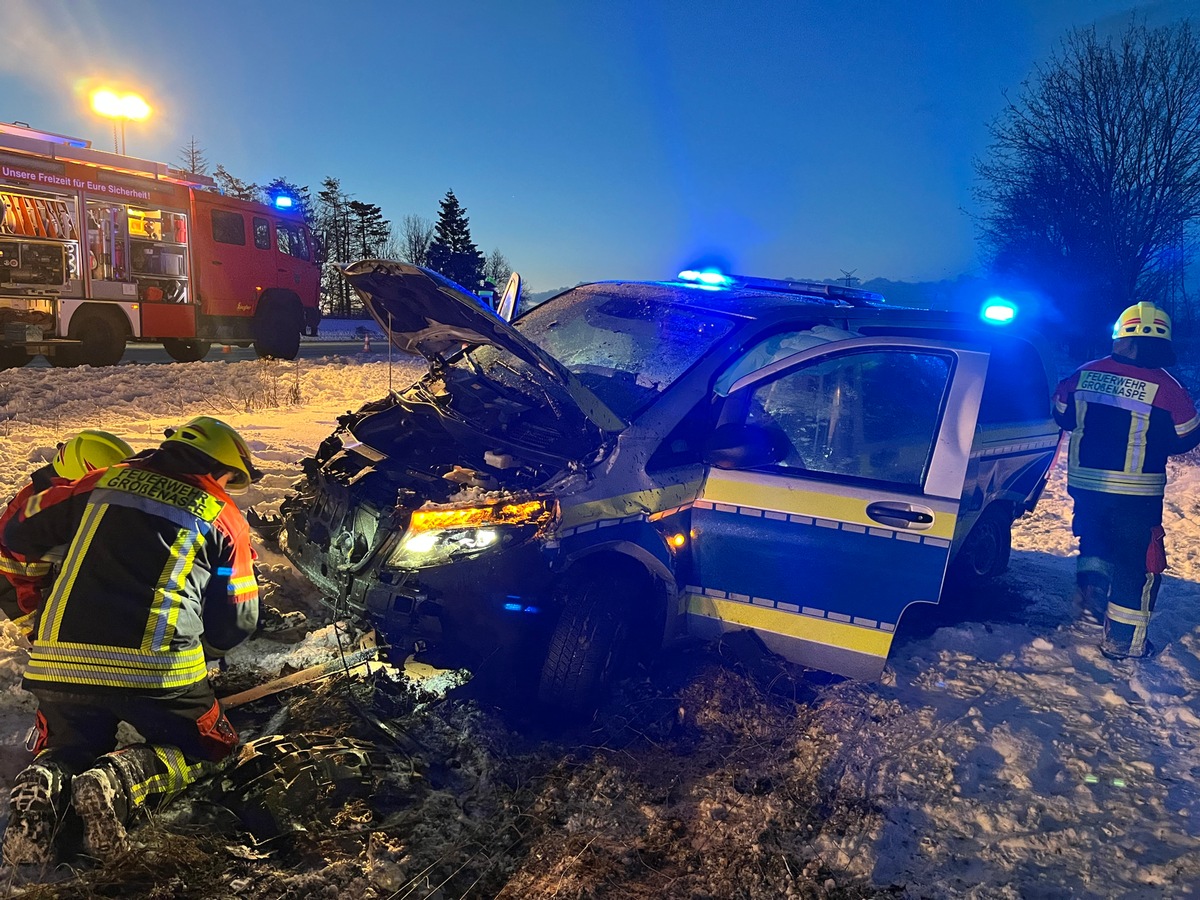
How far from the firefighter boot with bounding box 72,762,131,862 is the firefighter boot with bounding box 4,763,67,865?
0.06 m

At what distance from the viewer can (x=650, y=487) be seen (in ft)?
11.0

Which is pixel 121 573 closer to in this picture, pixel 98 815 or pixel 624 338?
pixel 98 815

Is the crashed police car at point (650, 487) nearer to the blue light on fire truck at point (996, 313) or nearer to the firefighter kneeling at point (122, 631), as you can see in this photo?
the blue light on fire truck at point (996, 313)

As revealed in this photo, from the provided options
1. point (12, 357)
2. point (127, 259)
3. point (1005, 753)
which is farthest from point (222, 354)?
point (1005, 753)

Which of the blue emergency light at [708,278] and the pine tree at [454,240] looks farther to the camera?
the pine tree at [454,240]

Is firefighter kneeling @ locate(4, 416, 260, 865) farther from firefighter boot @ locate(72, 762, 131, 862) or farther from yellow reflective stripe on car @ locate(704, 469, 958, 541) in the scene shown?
yellow reflective stripe on car @ locate(704, 469, 958, 541)

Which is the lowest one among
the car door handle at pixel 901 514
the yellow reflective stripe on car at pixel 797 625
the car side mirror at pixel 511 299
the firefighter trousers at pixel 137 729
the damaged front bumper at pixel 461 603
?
the firefighter trousers at pixel 137 729

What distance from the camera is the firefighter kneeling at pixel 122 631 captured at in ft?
7.73

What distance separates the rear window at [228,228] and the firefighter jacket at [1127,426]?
15137 millimetres

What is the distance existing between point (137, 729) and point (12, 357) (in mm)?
13379

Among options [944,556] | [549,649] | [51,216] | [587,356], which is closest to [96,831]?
[549,649]

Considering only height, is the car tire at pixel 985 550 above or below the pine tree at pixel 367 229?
below

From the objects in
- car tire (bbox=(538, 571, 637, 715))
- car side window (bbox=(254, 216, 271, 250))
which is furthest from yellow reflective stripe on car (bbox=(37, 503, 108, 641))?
car side window (bbox=(254, 216, 271, 250))

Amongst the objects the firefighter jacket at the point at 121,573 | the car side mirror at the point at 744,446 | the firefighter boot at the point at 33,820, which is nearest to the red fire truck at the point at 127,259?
the firefighter jacket at the point at 121,573
